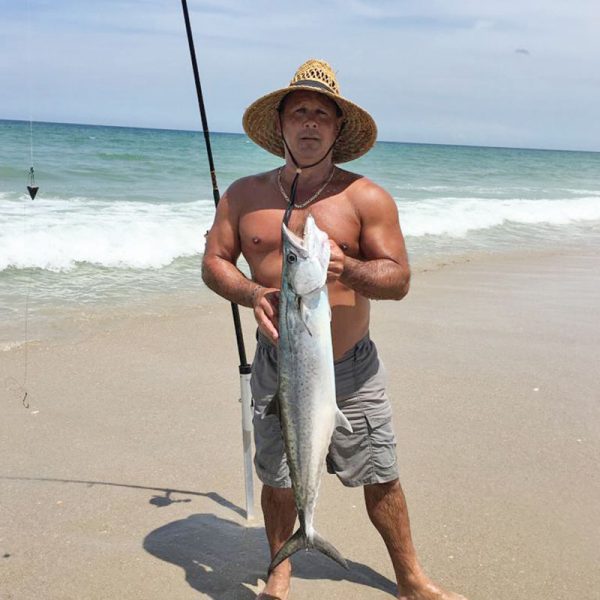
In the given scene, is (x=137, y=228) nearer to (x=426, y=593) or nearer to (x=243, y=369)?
(x=243, y=369)

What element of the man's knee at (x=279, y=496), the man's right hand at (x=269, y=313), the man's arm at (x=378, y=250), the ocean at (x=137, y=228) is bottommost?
the ocean at (x=137, y=228)

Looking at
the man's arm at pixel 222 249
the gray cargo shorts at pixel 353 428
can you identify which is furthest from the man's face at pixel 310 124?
the gray cargo shorts at pixel 353 428

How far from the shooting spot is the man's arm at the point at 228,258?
2910 millimetres

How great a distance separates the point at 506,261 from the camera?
1188cm

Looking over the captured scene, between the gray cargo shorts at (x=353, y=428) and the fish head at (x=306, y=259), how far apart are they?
2.51 ft

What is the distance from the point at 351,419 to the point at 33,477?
2.14 m

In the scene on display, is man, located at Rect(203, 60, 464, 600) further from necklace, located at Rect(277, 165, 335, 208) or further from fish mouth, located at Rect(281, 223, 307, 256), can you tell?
fish mouth, located at Rect(281, 223, 307, 256)

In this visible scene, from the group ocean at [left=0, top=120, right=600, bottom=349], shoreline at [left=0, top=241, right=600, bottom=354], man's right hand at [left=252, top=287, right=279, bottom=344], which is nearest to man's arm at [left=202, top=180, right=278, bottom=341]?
man's right hand at [left=252, top=287, right=279, bottom=344]

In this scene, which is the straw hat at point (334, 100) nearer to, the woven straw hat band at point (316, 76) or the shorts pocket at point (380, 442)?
the woven straw hat band at point (316, 76)

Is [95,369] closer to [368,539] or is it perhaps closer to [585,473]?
[368,539]

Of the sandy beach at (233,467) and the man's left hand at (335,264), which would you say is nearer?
the man's left hand at (335,264)

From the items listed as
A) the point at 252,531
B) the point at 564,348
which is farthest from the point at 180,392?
the point at 564,348

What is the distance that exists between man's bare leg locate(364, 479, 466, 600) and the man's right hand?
0.92 meters

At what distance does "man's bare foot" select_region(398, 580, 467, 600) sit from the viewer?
3125mm
